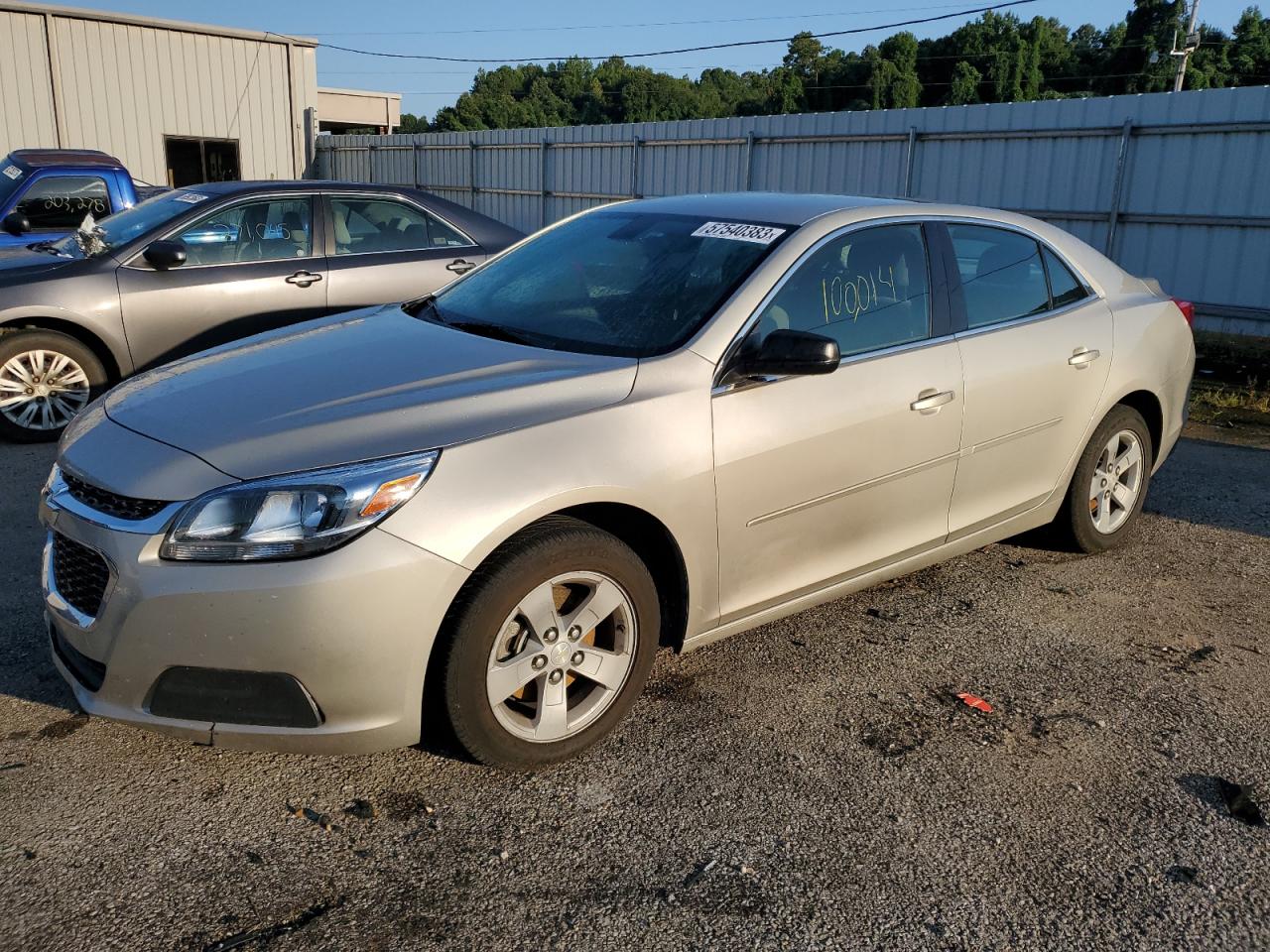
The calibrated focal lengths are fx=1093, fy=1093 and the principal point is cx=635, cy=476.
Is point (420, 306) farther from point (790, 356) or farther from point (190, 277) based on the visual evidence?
point (190, 277)

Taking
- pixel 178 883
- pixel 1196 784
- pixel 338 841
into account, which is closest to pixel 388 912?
pixel 338 841

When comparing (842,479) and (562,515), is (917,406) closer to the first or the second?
(842,479)

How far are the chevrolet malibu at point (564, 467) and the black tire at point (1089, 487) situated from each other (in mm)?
59

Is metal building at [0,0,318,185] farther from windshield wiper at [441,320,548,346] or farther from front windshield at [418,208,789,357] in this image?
windshield wiper at [441,320,548,346]

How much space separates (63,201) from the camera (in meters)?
9.84

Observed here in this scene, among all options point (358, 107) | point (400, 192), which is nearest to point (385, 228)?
point (400, 192)

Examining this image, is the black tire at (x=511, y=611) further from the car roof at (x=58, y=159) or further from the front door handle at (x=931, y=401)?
the car roof at (x=58, y=159)

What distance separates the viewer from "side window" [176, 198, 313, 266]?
23.3 ft

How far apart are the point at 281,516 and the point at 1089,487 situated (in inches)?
144

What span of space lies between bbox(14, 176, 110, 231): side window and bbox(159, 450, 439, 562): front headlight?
8229 mm

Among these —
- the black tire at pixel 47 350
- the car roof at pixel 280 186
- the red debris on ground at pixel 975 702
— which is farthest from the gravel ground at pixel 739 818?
the car roof at pixel 280 186

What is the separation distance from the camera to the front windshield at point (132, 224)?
23.1ft

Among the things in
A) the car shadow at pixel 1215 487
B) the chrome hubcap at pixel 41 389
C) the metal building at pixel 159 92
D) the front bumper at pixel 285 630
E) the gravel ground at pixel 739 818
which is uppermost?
the metal building at pixel 159 92

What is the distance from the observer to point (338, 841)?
2.87 meters
